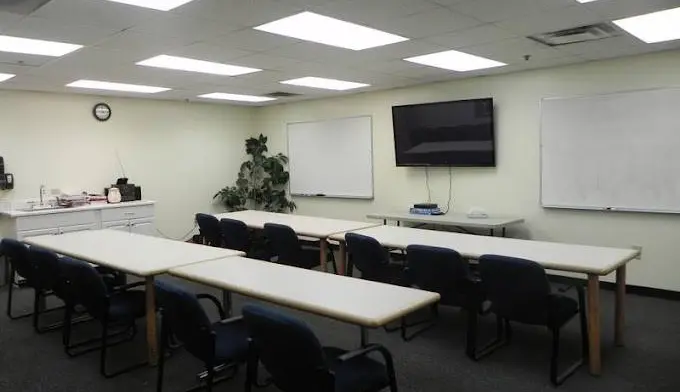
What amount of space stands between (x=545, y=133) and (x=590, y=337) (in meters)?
2.96

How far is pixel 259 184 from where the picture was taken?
8.87m

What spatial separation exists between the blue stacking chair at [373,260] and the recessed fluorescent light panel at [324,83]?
2.59m

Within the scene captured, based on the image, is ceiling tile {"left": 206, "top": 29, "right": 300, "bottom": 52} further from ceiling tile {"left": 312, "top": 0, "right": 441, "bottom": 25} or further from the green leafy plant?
the green leafy plant

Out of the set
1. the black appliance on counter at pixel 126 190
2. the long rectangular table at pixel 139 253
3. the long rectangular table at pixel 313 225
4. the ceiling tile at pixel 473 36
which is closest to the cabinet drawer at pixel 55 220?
the black appliance on counter at pixel 126 190

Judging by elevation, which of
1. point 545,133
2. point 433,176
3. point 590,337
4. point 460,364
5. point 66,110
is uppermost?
point 66,110

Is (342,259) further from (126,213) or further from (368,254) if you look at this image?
(126,213)

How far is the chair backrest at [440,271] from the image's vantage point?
346cm

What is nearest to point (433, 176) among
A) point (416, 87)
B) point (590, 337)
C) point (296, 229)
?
point (416, 87)

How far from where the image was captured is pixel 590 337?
3242mm

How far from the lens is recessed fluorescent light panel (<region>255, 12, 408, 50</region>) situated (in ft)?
11.6

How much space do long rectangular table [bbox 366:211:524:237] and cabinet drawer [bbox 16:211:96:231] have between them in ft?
12.2

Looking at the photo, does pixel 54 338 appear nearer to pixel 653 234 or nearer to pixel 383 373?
pixel 383 373

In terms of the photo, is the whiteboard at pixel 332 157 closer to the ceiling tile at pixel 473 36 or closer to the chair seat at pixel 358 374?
the ceiling tile at pixel 473 36

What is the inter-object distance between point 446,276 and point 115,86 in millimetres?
4982
